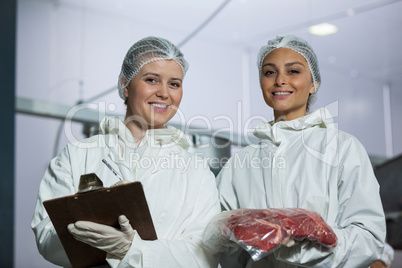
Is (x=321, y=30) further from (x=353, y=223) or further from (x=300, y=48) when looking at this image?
(x=353, y=223)

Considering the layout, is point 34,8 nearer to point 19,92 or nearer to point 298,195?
point 19,92

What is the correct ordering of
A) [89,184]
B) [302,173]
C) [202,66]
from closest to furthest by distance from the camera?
[89,184] → [302,173] → [202,66]

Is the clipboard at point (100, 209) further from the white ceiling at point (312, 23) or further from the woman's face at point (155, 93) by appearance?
the white ceiling at point (312, 23)

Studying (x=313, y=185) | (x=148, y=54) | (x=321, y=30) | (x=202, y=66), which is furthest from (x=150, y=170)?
(x=321, y=30)

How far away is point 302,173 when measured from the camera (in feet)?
4.20

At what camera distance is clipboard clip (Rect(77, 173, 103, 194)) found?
3.36 ft

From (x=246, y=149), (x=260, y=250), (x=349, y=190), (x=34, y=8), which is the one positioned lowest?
(x=260, y=250)

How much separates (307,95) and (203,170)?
1.27 ft

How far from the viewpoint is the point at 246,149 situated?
1458mm

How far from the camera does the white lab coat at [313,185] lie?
114 centimetres

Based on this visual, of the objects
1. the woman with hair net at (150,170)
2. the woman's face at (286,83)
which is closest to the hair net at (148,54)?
the woman with hair net at (150,170)

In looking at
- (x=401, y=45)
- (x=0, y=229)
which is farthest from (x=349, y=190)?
(x=0, y=229)

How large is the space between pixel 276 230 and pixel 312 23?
1.77m

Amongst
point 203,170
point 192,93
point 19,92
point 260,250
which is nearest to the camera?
point 260,250
